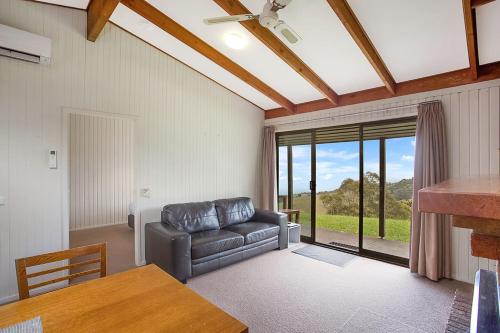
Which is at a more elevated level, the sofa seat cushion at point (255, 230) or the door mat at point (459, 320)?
the door mat at point (459, 320)

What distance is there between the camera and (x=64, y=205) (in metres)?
3.13

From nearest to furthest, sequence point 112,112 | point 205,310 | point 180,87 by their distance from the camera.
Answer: point 205,310 < point 112,112 < point 180,87

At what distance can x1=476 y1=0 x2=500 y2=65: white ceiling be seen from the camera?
90.4 inches

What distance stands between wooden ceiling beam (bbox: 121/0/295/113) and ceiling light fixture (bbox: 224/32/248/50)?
380 mm

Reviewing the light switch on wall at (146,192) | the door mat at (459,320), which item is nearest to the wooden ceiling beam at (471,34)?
the door mat at (459,320)

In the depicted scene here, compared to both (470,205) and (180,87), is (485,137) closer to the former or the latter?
(470,205)

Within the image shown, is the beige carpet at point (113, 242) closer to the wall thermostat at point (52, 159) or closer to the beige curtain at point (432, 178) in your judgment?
the wall thermostat at point (52, 159)

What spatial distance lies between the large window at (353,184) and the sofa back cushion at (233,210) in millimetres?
1023

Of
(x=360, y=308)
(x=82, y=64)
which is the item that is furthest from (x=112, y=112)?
(x=360, y=308)

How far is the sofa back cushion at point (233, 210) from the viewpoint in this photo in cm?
426

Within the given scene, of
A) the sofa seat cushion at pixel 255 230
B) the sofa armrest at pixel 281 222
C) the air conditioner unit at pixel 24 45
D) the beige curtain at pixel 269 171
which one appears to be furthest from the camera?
the beige curtain at pixel 269 171

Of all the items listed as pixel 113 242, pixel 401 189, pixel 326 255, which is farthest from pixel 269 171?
pixel 113 242

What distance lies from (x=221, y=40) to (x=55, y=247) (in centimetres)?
328

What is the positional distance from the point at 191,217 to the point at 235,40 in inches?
98.6
